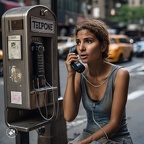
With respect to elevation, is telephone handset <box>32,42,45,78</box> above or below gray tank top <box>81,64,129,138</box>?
above

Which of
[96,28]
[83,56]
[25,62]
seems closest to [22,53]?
[25,62]

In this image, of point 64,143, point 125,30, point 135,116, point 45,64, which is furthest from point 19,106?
point 125,30

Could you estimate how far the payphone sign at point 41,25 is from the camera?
2980 mm

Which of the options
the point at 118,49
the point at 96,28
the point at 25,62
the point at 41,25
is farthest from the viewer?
the point at 118,49

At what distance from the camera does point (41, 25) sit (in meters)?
3.11

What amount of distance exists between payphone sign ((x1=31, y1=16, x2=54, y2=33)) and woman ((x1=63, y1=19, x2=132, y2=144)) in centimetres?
50

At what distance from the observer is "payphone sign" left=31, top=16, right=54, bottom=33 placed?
2980 millimetres

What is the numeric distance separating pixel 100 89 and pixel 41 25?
0.89 meters

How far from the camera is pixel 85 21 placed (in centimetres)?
259

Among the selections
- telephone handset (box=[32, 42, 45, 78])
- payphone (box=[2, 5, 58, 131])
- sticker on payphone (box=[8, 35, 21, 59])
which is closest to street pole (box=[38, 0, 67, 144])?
payphone (box=[2, 5, 58, 131])

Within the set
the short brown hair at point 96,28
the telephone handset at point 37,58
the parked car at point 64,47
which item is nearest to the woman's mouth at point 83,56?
the short brown hair at point 96,28

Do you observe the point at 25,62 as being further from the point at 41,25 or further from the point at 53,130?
the point at 53,130

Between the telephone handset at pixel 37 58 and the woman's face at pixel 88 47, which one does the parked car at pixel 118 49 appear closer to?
the telephone handset at pixel 37 58

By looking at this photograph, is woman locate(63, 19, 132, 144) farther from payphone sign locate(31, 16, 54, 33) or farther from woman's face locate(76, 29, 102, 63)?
payphone sign locate(31, 16, 54, 33)
